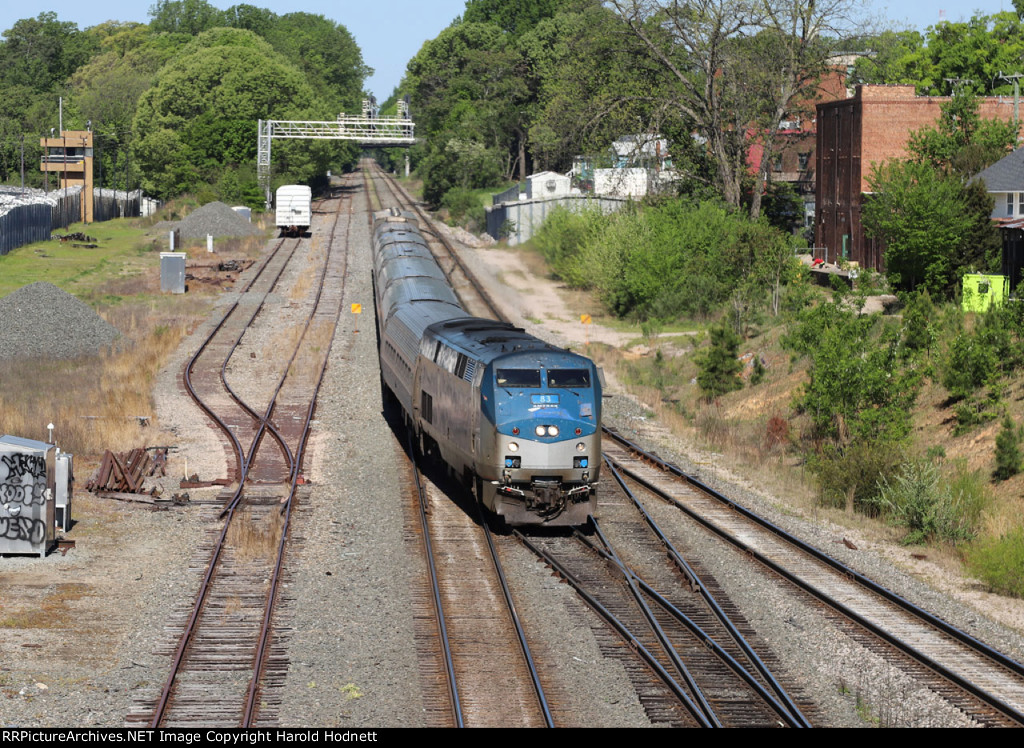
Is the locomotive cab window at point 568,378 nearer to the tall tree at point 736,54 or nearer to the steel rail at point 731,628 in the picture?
the steel rail at point 731,628

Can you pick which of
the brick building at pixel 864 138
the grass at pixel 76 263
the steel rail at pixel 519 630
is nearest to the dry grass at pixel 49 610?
the steel rail at pixel 519 630

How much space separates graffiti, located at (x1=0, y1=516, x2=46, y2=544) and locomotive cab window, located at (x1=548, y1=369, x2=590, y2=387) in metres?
8.68

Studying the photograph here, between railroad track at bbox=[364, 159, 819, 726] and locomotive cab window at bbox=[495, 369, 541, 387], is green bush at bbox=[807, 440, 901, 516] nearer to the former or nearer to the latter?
railroad track at bbox=[364, 159, 819, 726]

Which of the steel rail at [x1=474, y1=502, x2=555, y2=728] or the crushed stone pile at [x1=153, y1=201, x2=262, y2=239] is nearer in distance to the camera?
the steel rail at [x1=474, y1=502, x2=555, y2=728]

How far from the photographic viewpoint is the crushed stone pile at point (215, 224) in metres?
75.1

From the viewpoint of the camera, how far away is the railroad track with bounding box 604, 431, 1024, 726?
14260mm

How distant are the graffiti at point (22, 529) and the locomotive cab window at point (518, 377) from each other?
25.6 ft

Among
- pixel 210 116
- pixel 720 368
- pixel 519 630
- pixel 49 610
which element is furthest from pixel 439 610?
pixel 210 116

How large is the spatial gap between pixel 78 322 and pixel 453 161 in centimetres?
6580

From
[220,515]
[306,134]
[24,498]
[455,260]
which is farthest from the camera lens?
[306,134]

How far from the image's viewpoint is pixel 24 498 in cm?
1908

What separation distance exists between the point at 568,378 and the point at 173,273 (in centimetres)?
3758

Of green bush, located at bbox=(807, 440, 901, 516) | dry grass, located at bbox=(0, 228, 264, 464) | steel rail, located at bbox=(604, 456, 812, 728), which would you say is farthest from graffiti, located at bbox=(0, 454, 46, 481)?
green bush, located at bbox=(807, 440, 901, 516)

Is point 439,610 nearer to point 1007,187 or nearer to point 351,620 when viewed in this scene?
point 351,620
